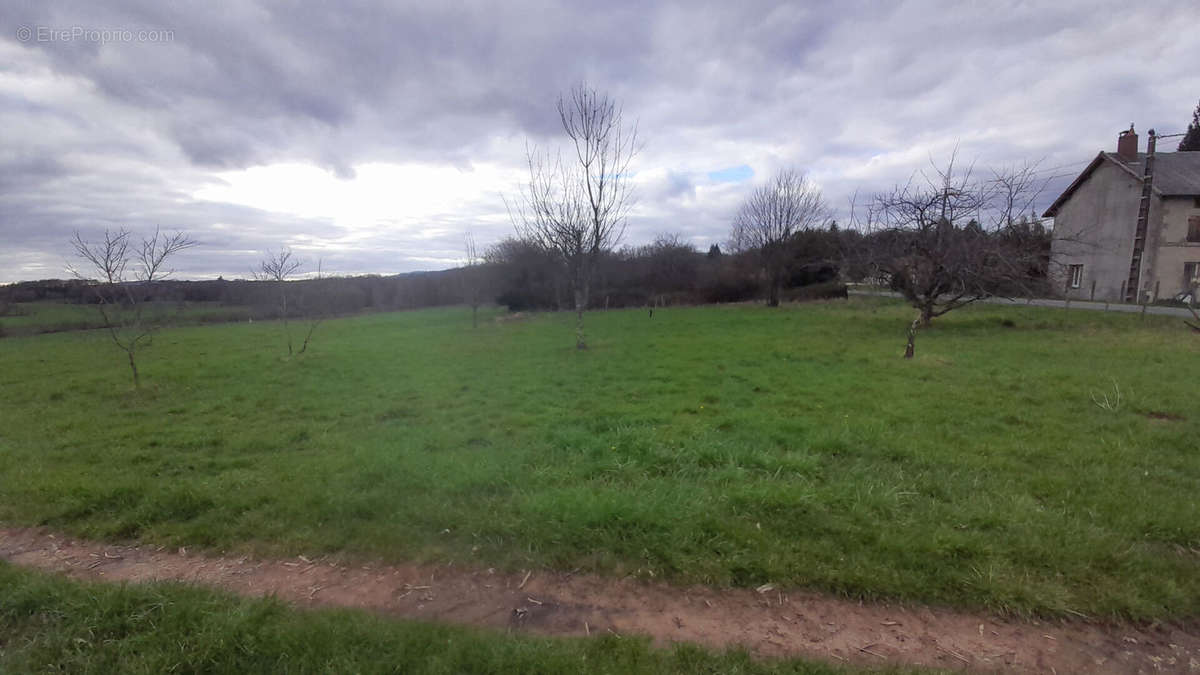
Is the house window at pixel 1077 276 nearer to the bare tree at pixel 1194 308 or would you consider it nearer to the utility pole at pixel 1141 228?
the utility pole at pixel 1141 228

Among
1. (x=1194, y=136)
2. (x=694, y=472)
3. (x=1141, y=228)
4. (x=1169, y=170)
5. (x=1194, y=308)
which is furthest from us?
(x=1194, y=136)

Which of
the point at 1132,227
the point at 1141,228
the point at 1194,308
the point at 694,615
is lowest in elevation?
the point at 694,615

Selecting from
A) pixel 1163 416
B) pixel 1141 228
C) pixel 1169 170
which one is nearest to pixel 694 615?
pixel 1163 416

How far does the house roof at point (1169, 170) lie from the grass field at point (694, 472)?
23.2 metres

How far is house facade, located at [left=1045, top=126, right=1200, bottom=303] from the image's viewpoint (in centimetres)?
2441

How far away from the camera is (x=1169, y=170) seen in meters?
25.9

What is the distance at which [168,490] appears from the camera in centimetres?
424

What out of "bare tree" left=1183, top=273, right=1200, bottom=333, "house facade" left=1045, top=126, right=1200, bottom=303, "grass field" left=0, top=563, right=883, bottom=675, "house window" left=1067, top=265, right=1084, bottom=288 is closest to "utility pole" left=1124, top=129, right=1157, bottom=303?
"house facade" left=1045, top=126, right=1200, bottom=303

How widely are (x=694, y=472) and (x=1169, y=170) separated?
36883mm

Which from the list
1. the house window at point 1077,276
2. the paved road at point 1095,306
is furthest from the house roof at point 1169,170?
the paved road at point 1095,306

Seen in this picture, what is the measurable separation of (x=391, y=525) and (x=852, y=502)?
3.38m

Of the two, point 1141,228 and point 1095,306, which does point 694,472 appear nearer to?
point 1141,228

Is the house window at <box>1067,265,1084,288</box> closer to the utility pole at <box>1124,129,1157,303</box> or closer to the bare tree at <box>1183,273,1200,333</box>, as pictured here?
the utility pole at <box>1124,129,1157,303</box>

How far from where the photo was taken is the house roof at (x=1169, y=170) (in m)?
24.4
